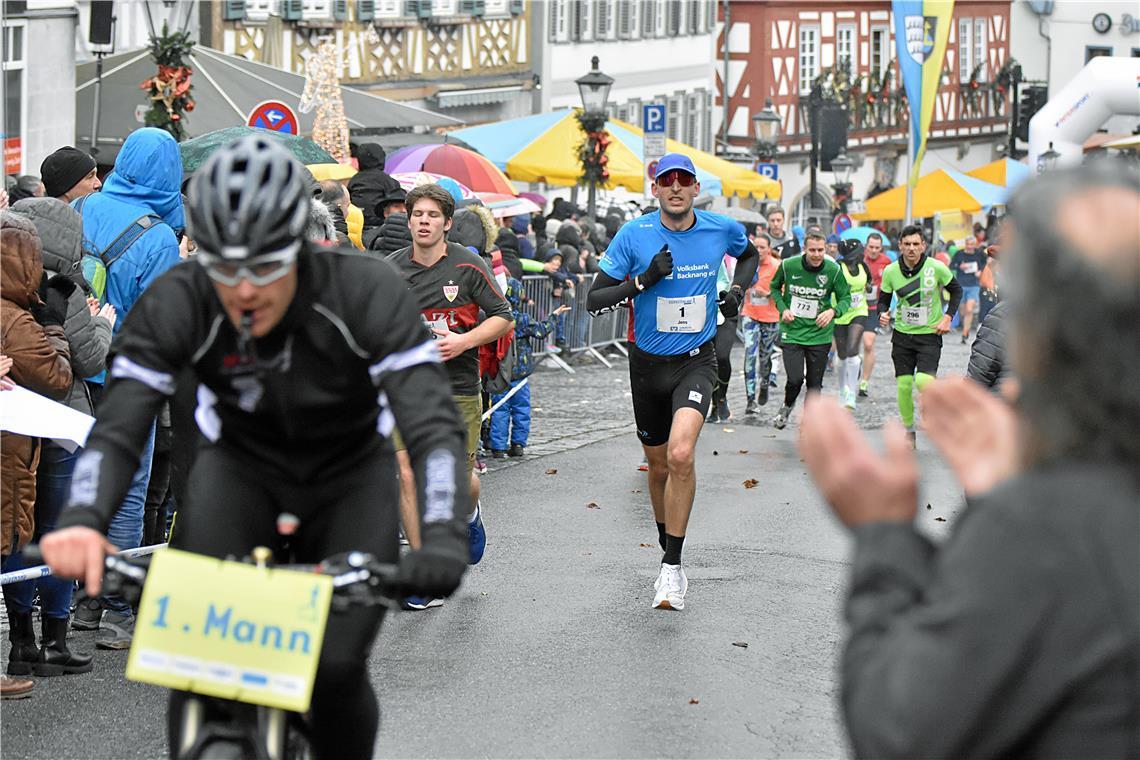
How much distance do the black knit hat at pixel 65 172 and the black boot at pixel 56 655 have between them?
244 centimetres

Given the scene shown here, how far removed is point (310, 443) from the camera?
4.27 m

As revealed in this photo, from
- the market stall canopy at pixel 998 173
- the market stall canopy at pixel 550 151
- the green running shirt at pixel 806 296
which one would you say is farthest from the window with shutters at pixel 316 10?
the green running shirt at pixel 806 296

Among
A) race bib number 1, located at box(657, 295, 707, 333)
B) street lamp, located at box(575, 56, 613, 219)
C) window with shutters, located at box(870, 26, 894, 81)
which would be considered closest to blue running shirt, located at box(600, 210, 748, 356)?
race bib number 1, located at box(657, 295, 707, 333)

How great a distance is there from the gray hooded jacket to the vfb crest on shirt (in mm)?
27845

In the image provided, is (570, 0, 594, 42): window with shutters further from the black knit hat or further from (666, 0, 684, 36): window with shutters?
the black knit hat

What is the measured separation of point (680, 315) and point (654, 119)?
18.1m

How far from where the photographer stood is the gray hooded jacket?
295 inches

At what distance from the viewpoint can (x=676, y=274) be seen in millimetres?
9734

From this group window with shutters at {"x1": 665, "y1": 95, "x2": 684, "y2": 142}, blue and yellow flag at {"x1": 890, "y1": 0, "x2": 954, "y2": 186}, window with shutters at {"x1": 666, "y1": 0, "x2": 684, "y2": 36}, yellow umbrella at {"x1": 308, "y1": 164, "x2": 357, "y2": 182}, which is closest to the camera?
yellow umbrella at {"x1": 308, "y1": 164, "x2": 357, "y2": 182}

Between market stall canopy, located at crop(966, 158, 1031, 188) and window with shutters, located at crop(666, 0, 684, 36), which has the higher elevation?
window with shutters, located at crop(666, 0, 684, 36)

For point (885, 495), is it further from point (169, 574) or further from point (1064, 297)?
point (169, 574)

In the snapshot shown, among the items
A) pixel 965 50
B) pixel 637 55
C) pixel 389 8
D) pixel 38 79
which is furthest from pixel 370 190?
pixel 965 50

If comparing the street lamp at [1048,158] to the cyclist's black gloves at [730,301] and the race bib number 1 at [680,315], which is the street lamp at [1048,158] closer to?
the cyclist's black gloves at [730,301]

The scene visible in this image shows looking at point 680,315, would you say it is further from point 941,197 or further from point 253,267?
point 941,197
